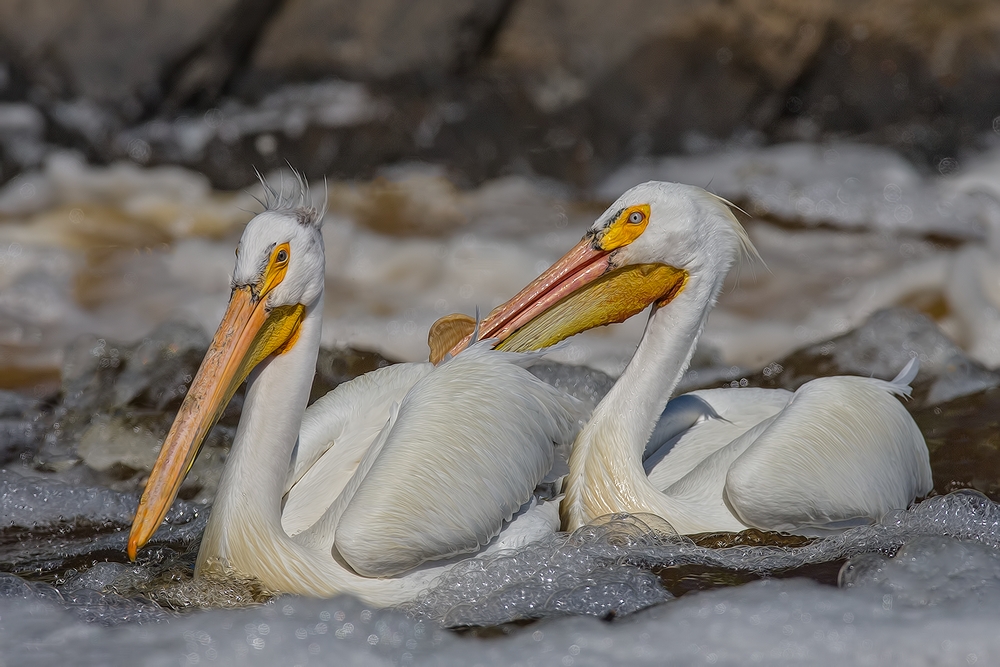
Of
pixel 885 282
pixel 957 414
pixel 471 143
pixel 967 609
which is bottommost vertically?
pixel 967 609

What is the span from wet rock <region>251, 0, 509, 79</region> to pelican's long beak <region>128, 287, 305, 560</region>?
5240mm

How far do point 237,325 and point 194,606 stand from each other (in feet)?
2.32

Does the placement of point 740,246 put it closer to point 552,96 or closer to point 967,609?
point 967,609

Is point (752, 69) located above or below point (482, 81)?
below

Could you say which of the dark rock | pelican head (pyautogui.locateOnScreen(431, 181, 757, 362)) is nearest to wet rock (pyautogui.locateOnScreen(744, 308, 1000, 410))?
pelican head (pyautogui.locateOnScreen(431, 181, 757, 362))

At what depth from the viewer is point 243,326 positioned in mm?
2604

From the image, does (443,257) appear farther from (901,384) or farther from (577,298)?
(901,384)

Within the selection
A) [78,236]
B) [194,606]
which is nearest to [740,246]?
[194,606]

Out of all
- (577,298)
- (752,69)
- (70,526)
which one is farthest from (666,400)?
(752,69)

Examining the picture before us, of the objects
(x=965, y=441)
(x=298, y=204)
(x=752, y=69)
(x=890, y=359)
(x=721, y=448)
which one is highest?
(x=752, y=69)

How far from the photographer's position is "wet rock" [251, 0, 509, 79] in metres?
7.52

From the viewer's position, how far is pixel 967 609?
2.59 metres

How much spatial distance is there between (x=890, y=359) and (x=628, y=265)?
2.10m

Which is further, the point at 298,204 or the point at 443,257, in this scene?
the point at 443,257
